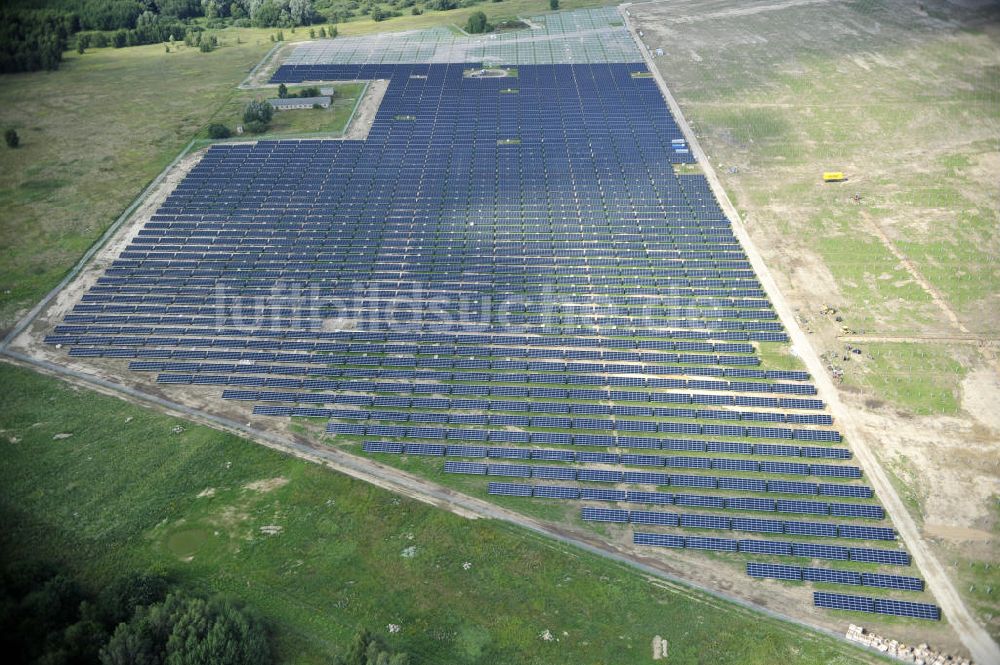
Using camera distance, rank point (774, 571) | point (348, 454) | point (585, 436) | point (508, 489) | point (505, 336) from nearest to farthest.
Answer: point (774, 571) < point (508, 489) < point (348, 454) < point (585, 436) < point (505, 336)

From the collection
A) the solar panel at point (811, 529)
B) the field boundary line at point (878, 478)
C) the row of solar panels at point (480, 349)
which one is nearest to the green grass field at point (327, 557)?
the field boundary line at point (878, 478)

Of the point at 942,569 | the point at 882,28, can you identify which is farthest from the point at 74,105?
the point at 882,28

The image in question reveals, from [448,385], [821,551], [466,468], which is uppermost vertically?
[448,385]

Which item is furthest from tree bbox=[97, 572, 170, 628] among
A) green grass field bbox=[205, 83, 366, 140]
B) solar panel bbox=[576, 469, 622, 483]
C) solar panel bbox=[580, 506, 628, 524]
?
green grass field bbox=[205, 83, 366, 140]

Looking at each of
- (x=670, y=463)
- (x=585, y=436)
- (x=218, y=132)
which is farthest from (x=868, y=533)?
(x=218, y=132)

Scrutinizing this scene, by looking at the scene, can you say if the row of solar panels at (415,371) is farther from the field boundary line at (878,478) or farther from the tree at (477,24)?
the tree at (477,24)

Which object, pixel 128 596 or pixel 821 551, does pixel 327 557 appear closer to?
pixel 128 596

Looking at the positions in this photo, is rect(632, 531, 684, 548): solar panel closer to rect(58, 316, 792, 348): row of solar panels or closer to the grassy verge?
rect(58, 316, 792, 348): row of solar panels
